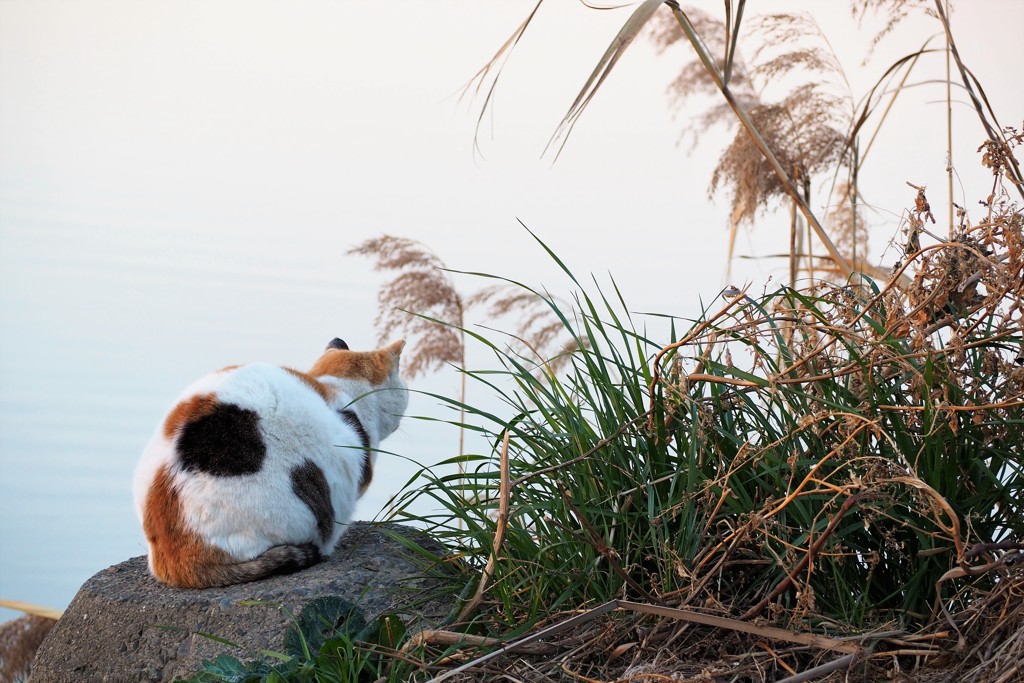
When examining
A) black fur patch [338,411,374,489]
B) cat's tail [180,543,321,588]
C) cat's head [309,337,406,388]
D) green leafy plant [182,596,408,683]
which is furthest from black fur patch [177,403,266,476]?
cat's head [309,337,406,388]

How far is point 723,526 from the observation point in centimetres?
158

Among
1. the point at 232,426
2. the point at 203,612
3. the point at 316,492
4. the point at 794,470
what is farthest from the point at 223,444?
the point at 794,470

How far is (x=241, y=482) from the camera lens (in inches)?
75.5

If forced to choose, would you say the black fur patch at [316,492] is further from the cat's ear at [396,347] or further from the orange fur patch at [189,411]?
the cat's ear at [396,347]

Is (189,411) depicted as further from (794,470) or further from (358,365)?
(794,470)

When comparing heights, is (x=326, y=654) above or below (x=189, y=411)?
below

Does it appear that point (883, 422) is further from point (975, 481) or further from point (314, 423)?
point (314, 423)

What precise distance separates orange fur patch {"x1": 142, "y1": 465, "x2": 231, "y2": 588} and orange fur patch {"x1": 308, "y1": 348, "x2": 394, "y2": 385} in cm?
65

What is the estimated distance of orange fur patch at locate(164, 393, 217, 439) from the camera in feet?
6.52

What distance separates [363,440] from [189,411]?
501 mm

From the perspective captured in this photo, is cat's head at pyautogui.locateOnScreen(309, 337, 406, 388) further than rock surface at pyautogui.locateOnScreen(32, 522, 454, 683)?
Yes

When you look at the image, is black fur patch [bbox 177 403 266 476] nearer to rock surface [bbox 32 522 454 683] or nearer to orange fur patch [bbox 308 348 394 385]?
rock surface [bbox 32 522 454 683]

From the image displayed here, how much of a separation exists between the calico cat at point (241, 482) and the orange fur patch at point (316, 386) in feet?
0.28

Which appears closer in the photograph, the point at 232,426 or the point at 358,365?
the point at 232,426
